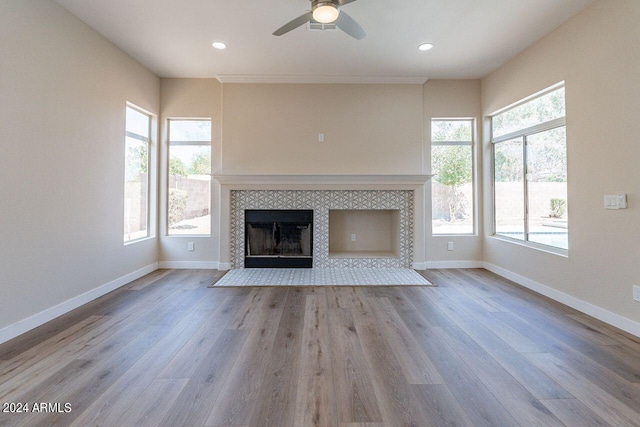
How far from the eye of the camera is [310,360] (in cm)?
195

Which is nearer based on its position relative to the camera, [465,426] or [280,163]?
[465,426]

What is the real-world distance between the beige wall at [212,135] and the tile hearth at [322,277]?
67 cm

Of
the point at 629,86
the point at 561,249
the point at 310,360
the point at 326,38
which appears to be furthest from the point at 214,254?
the point at 629,86

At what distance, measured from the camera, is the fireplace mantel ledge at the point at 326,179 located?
4.41 meters

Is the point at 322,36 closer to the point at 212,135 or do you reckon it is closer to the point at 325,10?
the point at 325,10

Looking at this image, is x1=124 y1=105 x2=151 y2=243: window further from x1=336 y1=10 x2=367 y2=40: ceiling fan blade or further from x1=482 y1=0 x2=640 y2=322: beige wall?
x1=482 y1=0 x2=640 y2=322: beige wall

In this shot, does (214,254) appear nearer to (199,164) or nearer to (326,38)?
(199,164)

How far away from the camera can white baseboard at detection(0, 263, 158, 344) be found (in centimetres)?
227

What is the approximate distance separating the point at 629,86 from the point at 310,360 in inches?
132

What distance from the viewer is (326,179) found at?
14.6 ft

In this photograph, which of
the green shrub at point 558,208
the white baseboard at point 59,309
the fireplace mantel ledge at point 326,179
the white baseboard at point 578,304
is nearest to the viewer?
the white baseboard at point 59,309

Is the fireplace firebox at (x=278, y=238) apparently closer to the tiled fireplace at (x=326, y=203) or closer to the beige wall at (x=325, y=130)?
the tiled fireplace at (x=326, y=203)

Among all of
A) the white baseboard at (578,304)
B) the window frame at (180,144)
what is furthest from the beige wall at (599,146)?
the window frame at (180,144)

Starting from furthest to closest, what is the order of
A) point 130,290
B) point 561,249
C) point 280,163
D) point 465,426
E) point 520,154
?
point 280,163, point 520,154, point 130,290, point 561,249, point 465,426
